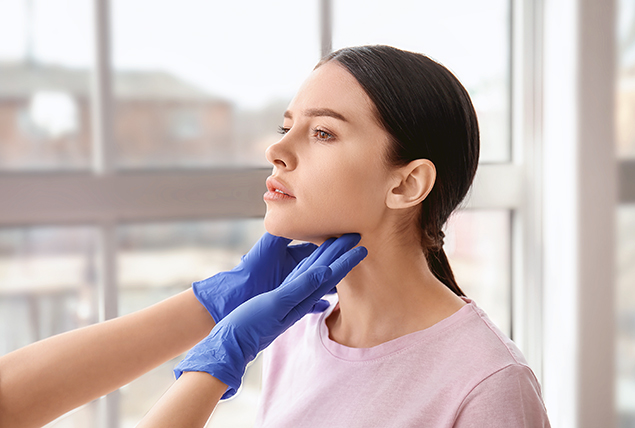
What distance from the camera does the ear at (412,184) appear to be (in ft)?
3.10

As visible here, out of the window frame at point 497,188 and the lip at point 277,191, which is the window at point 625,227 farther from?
the lip at point 277,191

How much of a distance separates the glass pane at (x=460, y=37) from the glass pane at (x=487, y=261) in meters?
0.26

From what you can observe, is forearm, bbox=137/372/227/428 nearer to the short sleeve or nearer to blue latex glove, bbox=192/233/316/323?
blue latex glove, bbox=192/233/316/323

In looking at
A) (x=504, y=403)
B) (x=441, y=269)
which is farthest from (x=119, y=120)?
(x=504, y=403)

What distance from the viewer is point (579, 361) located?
5.56 feet

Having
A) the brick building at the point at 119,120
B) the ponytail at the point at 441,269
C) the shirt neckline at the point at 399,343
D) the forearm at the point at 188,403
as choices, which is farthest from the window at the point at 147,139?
the forearm at the point at 188,403

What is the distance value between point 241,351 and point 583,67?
1.50 m

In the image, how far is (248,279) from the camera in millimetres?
1170

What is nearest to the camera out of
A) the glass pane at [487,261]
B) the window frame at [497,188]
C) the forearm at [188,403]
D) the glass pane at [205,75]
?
the forearm at [188,403]

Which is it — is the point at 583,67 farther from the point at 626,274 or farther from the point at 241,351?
the point at 241,351

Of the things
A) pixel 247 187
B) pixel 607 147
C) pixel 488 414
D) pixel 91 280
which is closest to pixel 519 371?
pixel 488 414

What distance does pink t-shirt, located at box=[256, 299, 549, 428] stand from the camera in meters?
0.82

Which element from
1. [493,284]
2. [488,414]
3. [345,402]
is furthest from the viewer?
[493,284]

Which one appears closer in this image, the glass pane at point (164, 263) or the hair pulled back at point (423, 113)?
the hair pulled back at point (423, 113)
